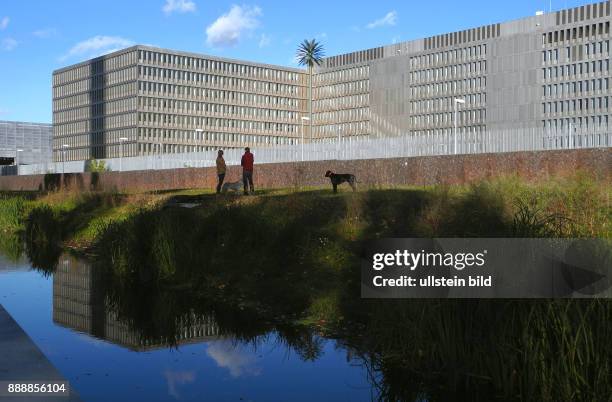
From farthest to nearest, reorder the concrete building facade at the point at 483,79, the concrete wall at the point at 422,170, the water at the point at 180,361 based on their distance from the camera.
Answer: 1. the concrete building facade at the point at 483,79
2. the concrete wall at the point at 422,170
3. the water at the point at 180,361

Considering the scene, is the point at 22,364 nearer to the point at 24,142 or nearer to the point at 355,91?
the point at 355,91

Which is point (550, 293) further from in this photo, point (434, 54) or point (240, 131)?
point (240, 131)

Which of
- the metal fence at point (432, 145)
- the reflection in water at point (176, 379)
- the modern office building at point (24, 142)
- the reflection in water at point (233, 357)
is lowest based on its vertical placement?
the reflection in water at point (176, 379)

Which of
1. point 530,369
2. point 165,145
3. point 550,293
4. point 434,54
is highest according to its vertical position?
point 434,54

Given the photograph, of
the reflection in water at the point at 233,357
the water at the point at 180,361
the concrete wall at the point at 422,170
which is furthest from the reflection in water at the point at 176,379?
the concrete wall at the point at 422,170

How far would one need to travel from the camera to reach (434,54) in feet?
378

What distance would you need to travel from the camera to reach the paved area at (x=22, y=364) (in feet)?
18.1

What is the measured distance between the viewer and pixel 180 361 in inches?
327

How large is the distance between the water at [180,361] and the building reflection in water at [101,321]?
13mm

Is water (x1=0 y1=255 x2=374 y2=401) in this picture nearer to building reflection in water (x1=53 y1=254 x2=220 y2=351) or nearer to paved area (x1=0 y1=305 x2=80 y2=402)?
building reflection in water (x1=53 y1=254 x2=220 y2=351)

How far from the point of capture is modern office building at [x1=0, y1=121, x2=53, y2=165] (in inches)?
5507

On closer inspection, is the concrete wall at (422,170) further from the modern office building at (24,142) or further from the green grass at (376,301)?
the modern office building at (24,142)

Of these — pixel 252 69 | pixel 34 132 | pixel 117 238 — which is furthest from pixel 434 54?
pixel 117 238

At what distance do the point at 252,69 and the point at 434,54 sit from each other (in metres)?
34.0
